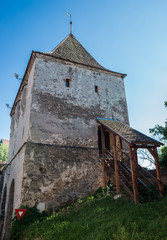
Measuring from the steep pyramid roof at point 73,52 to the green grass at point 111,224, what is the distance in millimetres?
9869

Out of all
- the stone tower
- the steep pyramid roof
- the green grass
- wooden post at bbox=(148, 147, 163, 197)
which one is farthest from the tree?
wooden post at bbox=(148, 147, 163, 197)

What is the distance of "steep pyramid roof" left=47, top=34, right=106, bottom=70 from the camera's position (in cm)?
1366

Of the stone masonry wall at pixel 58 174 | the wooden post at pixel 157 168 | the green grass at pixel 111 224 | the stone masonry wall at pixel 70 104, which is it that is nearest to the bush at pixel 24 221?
the stone masonry wall at pixel 58 174

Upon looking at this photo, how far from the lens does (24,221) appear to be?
26.7ft

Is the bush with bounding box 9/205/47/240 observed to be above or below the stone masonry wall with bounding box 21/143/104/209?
below

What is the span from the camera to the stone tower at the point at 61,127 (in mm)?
9555

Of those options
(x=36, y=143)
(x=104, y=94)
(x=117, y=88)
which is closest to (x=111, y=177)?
(x=36, y=143)

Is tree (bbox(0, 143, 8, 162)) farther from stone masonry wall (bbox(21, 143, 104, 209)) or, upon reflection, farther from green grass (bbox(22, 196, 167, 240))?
green grass (bbox(22, 196, 167, 240))

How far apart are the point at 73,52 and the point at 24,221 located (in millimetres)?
11801

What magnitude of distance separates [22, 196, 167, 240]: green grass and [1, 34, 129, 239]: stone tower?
6.54ft

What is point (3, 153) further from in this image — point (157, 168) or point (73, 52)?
point (157, 168)

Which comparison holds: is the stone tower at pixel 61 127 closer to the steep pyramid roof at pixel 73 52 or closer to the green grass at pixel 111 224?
the steep pyramid roof at pixel 73 52

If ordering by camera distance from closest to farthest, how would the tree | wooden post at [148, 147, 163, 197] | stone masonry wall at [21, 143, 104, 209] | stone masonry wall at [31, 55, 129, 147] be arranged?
wooden post at [148, 147, 163, 197] → stone masonry wall at [21, 143, 104, 209] → stone masonry wall at [31, 55, 129, 147] → the tree

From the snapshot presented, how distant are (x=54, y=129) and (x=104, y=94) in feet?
15.9
